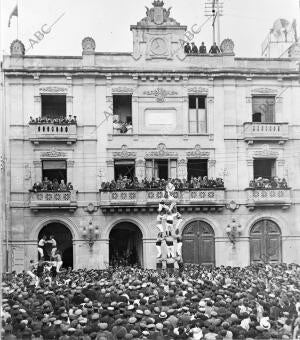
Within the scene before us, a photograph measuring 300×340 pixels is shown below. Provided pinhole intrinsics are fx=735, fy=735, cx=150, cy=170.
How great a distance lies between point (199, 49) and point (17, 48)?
8.76 m

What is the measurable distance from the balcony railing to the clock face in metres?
6.82

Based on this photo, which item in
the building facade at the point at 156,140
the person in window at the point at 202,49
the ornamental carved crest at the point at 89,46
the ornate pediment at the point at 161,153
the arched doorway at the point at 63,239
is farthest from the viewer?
the person in window at the point at 202,49

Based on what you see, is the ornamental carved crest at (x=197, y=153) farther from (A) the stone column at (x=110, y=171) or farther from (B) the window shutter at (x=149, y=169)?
(A) the stone column at (x=110, y=171)

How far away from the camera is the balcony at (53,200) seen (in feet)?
112

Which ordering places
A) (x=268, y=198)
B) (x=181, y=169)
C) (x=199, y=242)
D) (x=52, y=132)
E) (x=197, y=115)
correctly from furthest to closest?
(x=199, y=242), (x=197, y=115), (x=181, y=169), (x=268, y=198), (x=52, y=132)

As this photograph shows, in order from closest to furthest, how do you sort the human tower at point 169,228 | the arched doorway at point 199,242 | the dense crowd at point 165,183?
the human tower at point 169,228 < the dense crowd at point 165,183 < the arched doorway at point 199,242

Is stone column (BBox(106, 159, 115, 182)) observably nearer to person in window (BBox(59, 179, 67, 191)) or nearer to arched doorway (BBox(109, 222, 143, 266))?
person in window (BBox(59, 179, 67, 191))

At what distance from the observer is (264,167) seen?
35688 millimetres

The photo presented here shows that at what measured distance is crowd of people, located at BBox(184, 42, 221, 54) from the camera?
3578cm

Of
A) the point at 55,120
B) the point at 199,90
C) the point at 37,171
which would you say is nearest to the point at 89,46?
the point at 55,120

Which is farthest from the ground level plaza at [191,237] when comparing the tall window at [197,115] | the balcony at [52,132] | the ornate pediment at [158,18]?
the ornate pediment at [158,18]

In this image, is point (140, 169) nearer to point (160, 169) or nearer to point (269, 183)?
point (160, 169)

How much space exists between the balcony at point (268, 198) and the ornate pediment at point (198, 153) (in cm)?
263

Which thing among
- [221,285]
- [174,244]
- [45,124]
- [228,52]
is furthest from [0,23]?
[228,52]
